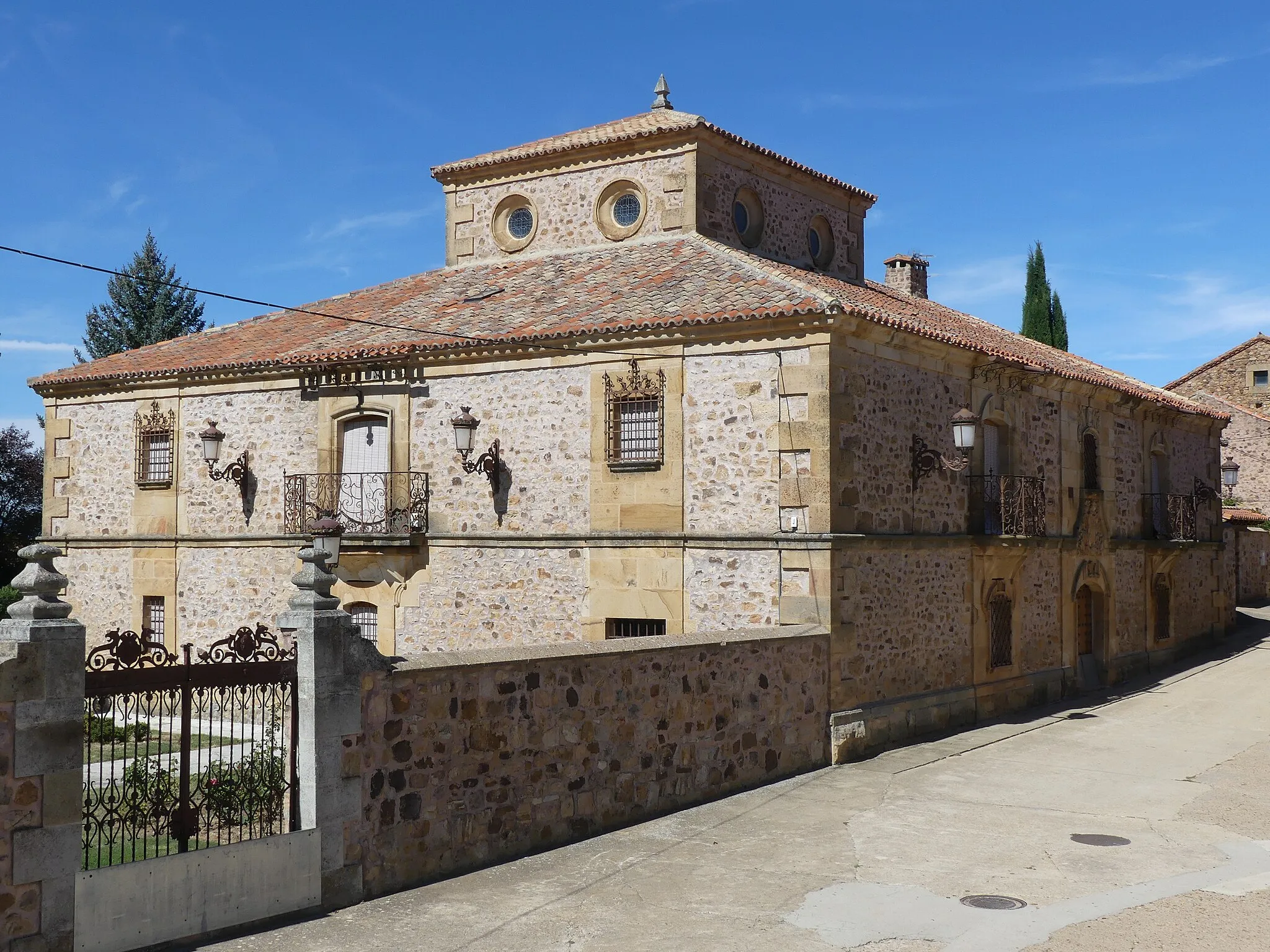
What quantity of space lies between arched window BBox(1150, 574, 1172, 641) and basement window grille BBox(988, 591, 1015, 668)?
759 cm

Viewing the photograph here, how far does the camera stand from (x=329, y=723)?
920 cm

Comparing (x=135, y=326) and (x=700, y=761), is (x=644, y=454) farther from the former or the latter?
(x=135, y=326)

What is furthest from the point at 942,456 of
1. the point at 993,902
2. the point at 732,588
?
the point at 993,902

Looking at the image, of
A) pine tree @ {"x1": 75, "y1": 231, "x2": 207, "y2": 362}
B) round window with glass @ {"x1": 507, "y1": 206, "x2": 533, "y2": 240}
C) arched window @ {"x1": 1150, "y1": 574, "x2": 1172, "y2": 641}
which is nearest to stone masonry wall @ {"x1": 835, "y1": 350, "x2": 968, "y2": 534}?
round window with glass @ {"x1": 507, "y1": 206, "x2": 533, "y2": 240}

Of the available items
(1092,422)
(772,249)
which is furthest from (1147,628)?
(772,249)

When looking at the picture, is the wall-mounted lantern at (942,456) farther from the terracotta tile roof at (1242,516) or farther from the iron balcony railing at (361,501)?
the terracotta tile roof at (1242,516)

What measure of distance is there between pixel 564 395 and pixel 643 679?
629cm

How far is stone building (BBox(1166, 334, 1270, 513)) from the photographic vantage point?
3897 cm

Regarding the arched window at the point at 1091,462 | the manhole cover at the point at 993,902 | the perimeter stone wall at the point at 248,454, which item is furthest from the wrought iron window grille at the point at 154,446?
the arched window at the point at 1091,462

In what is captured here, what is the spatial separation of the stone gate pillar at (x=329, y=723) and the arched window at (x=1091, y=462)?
674 inches

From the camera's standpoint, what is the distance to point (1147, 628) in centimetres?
2533

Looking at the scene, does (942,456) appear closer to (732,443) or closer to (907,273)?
(732,443)

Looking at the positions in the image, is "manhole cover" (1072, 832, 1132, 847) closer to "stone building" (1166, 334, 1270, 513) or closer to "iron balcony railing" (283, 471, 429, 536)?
"iron balcony railing" (283, 471, 429, 536)

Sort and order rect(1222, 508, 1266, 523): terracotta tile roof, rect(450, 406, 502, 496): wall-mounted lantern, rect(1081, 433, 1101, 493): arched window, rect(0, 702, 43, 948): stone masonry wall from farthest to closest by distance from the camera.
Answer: rect(1222, 508, 1266, 523): terracotta tile roof, rect(1081, 433, 1101, 493): arched window, rect(450, 406, 502, 496): wall-mounted lantern, rect(0, 702, 43, 948): stone masonry wall
